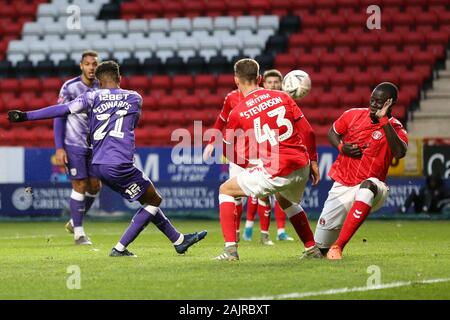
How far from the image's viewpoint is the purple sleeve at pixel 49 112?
30.3 ft

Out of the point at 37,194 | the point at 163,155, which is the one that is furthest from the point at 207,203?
the point at 37,194

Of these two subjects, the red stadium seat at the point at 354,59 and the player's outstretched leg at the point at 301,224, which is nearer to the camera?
the player's outstretched leg at the point at 301,224

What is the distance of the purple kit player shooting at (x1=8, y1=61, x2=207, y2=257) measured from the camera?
31.6 ft

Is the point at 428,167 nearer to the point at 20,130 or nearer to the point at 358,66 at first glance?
the point at 358,66

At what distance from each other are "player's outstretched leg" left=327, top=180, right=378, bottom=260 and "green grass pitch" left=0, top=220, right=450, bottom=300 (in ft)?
0.46

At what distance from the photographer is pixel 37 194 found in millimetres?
18484

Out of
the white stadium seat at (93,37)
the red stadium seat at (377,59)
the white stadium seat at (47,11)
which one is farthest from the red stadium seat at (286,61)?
the white stadium seat at (47,11)

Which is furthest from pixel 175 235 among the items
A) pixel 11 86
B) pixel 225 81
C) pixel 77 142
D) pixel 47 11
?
pixel 47 11

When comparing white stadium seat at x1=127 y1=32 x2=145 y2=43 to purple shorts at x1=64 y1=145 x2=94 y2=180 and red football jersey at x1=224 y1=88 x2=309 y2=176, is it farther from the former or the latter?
red football jersey at x1=224 y1=88 x2=309 y2=176

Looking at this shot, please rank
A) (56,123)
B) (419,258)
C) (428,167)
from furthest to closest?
(428,167), (56,123), (419,258)

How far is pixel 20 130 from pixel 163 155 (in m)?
5.13

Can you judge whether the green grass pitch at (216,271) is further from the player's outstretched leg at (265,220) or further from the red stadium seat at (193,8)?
the red stadium seat at (193,8)

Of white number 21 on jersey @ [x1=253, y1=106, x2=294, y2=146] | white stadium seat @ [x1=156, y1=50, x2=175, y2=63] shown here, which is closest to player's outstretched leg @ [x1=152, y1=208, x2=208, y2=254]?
Answer: white number 21 on jersey @ [x1=253, y1=106, x2=294, y2=146]
